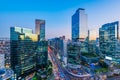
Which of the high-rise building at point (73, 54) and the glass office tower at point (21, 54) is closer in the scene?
the glass office tower at point (21, 54)

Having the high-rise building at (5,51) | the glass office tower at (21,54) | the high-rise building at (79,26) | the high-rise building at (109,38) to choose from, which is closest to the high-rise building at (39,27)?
the high-rise building at (5,51)

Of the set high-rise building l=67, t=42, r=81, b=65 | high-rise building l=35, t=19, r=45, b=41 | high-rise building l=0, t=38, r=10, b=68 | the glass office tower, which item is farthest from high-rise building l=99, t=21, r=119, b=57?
high-rise building l=0, t=38, r=10, b=68

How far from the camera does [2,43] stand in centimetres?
1268

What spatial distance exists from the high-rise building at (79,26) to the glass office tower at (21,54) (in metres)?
7.41

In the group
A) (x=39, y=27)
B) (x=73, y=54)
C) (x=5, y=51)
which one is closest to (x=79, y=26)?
(x=39, y=27)

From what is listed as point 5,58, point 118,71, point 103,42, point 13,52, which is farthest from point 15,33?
Result: point 103,42

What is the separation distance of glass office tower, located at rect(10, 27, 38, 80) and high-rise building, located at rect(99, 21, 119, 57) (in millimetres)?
5752

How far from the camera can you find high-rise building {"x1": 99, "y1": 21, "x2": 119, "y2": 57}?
12.2 m

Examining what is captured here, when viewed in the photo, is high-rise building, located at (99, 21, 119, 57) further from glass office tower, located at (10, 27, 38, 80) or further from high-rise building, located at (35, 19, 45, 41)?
glass office tower, located at (10, 27, 38, 80)

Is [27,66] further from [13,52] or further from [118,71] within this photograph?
[118,71]

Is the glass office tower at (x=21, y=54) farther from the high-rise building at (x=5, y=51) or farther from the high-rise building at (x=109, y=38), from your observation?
the high-rise building at (x=109, y=38)

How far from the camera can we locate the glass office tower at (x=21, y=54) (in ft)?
28.3

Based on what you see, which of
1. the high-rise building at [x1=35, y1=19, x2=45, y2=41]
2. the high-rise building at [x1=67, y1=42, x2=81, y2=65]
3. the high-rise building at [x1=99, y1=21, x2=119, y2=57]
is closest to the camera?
the high-rise building at [x1=67, y1=42, x2=81, y2=65]

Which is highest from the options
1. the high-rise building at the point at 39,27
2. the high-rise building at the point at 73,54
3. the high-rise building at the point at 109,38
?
the high-rise building at the point at 39,27
